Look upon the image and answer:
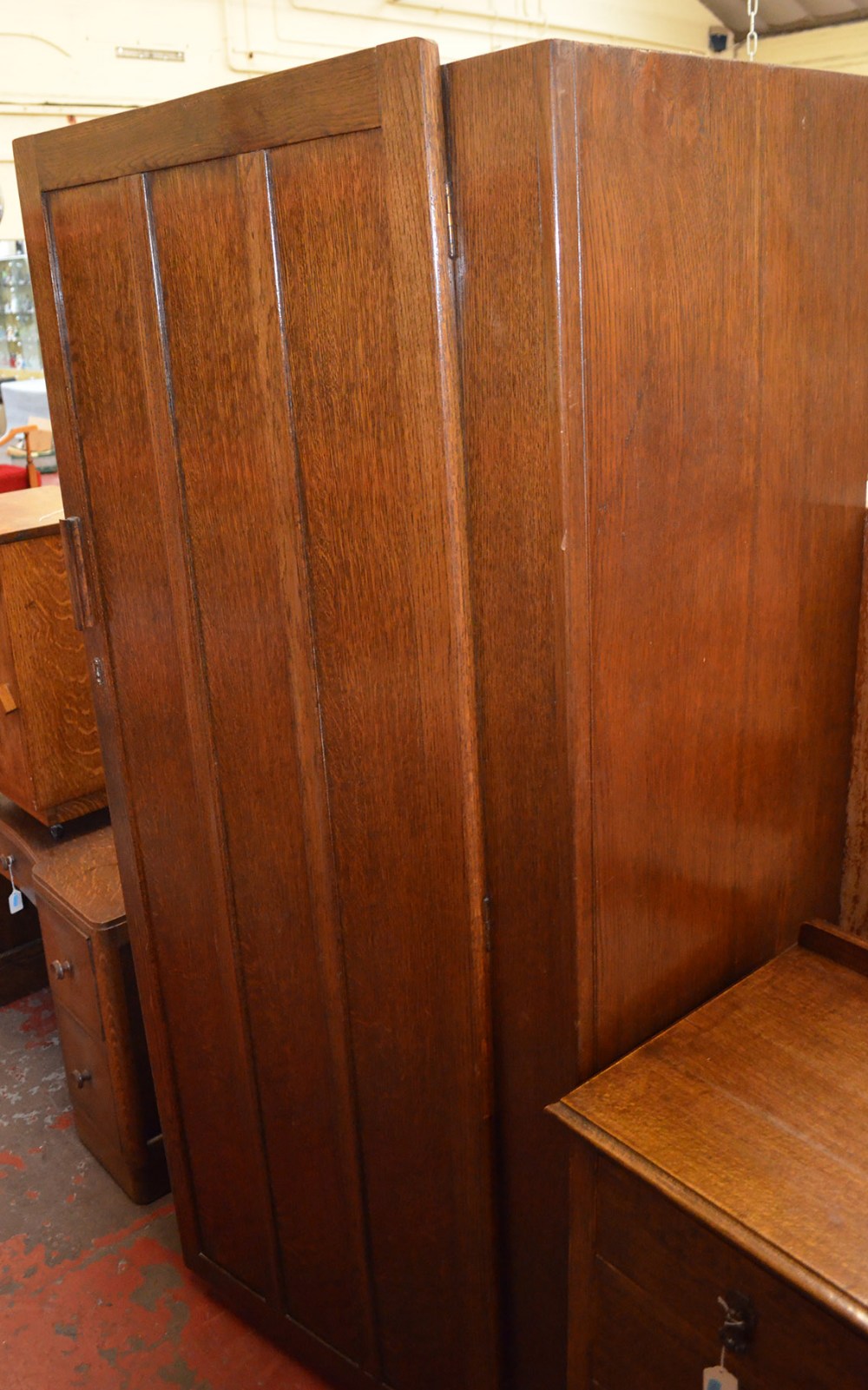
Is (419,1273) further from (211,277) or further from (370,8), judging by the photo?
(370,8)

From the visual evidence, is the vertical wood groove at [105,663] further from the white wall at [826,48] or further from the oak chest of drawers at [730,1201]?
the white wall at [826,48]

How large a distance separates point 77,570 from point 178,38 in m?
5.78

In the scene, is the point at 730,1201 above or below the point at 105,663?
below

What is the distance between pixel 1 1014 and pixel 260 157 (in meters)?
2.80

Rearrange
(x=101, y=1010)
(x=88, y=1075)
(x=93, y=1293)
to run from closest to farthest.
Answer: (x=93, y=1293) → (x=101, y=1010) → (x=88, y=1075)

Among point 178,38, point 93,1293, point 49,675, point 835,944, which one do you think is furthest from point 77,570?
point 178,38

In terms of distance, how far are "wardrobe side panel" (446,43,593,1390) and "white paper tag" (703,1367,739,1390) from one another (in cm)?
28

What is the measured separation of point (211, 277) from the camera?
4.42ft

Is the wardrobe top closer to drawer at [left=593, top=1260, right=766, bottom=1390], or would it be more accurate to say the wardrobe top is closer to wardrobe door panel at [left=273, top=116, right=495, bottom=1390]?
wardrobe door panel at [left=273, top=116, right=495, bottom=1390]

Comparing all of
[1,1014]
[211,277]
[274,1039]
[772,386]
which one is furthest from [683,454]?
[1,1014]

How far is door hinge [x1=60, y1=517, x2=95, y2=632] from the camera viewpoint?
67.0 inches

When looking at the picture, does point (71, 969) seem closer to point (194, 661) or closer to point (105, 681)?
point (105, 681)

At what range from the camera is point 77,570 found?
172 cm

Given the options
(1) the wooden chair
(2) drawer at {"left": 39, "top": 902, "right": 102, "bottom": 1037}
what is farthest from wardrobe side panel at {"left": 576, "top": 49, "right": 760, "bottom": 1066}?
(1) the wooden chair
